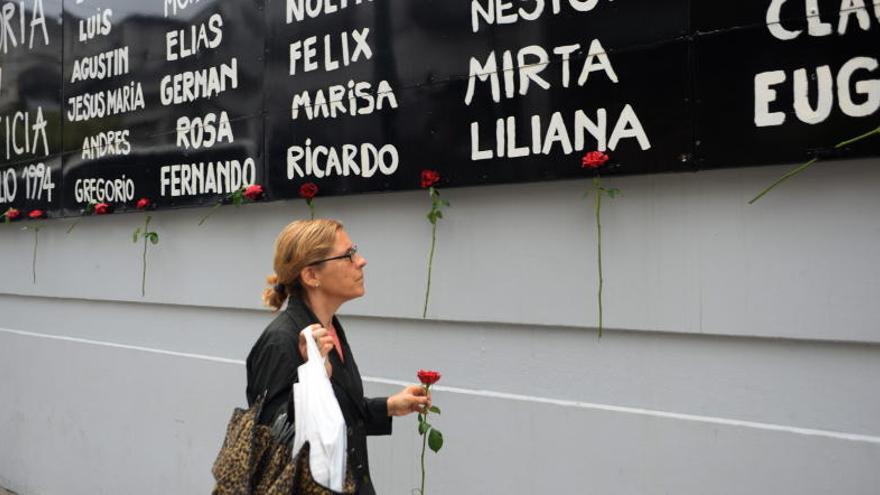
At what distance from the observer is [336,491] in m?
2.52

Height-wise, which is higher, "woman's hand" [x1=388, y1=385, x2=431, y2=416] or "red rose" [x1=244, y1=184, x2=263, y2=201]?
"red rose" [x1=244, y1=184, x2=263, y2=201]

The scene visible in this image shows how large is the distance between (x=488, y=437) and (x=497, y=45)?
1583 mm

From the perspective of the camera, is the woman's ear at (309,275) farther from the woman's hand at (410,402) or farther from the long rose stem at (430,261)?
the long rose stem at (430,261)

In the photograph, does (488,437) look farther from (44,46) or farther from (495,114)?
(44,46)

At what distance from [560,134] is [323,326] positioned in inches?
45.1

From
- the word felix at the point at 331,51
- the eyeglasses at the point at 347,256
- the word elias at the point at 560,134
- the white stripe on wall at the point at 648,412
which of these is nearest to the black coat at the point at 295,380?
the eyeglasses at the point at 347,256

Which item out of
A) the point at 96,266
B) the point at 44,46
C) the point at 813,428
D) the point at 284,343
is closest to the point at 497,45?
the point at 284,343

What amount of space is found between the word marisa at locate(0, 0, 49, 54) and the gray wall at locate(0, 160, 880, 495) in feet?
7.45

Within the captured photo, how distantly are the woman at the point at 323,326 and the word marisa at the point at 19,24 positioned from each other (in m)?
4.53

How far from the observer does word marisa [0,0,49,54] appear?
6.62 m

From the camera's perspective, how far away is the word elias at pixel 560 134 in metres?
3.18

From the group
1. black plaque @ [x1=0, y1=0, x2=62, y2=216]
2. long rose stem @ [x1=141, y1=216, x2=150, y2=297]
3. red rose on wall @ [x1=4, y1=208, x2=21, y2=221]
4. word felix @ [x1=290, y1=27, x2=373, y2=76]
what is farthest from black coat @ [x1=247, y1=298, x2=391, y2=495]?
red rose on wall @ [x1=4, y1=208, x2=21, y2=221]

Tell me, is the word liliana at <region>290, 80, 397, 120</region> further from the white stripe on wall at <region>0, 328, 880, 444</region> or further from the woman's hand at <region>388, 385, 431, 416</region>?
the woman's hand at <region>388, 385, 431, 416</region>

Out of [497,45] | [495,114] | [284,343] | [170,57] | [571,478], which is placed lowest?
[571,478]
